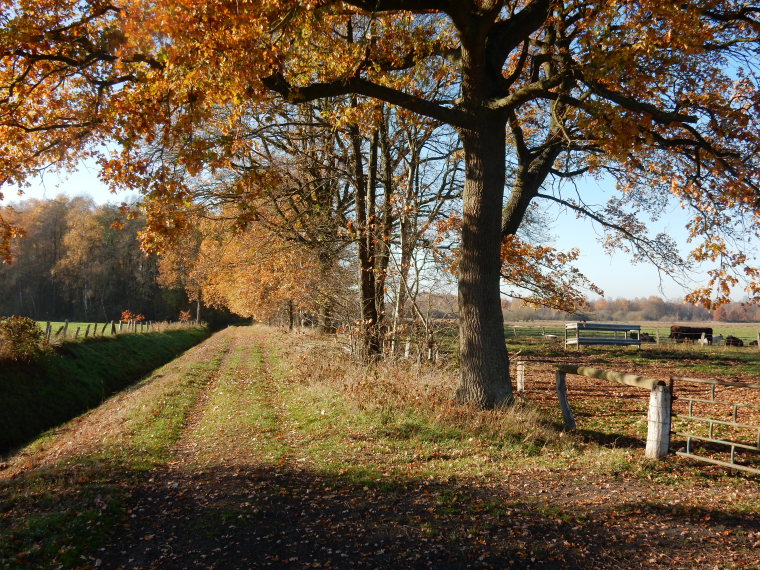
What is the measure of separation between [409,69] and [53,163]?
7.98 m

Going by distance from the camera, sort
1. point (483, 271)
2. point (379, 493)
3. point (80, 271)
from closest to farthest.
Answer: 1. point (379, 493)
2. point (483, 271)
3. point (80, 271)

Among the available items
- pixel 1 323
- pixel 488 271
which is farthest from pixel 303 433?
pixel 1 323

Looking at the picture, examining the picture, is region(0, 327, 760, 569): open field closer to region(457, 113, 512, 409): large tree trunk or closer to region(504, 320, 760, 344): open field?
region(457, 113, 512, 409): large tree trunk

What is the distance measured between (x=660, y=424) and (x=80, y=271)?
74846 millimetres

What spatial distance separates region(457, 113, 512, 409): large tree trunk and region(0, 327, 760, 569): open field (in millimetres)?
654

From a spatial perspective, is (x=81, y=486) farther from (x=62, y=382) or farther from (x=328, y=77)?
(x=62, y=382)

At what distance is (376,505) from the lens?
235 inches

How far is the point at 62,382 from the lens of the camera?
18.3 m

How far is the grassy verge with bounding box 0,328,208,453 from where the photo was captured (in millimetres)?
14789

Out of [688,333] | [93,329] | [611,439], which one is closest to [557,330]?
[688,333]

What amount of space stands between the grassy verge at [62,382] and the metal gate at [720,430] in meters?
15.5

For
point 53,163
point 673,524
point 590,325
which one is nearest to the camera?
point 673,524

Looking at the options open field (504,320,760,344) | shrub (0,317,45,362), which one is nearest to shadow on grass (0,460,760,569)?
shrub (0,317,45,362)

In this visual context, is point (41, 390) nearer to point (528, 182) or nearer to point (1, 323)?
point (1, 323)
